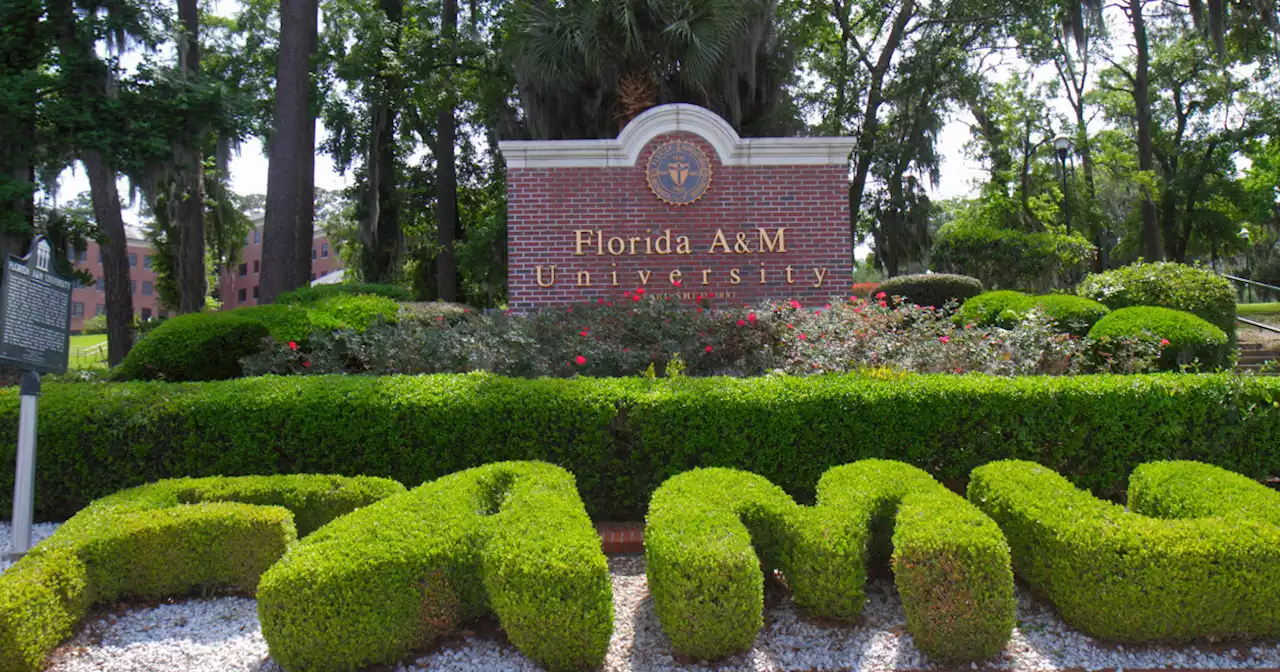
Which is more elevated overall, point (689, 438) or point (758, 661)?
point (689, 438)

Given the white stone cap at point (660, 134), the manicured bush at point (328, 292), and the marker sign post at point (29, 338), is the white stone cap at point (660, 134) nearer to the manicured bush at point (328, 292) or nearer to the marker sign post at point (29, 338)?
the manicured bush at point (328, 292)

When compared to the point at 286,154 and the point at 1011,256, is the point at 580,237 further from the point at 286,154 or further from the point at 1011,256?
the point at 1011,256

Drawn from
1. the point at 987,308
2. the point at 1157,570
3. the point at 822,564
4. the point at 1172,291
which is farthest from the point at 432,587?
the point at 1172,291

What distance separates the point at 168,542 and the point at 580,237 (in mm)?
6319

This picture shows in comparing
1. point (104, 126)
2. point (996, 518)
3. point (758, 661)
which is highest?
point (104, 126)

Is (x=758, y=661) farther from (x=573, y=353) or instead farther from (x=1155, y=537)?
(x=573, y=353)

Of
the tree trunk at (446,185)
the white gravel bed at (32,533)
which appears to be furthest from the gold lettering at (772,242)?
the tree trunk at (446,185)

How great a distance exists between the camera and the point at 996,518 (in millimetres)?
4016

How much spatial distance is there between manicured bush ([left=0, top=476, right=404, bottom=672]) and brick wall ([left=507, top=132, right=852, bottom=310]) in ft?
17.7

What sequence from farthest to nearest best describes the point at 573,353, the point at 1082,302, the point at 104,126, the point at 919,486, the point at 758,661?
the point at 104,126 → the point at 1082,302 → the point at 573,353 → the point at 919,486 → the point at 758,661

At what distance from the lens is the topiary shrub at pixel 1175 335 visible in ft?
24.5

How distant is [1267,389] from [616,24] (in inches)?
391

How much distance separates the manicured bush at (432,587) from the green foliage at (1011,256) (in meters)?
14.3

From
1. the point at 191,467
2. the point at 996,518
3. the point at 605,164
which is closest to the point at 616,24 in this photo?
the point at 605,164
